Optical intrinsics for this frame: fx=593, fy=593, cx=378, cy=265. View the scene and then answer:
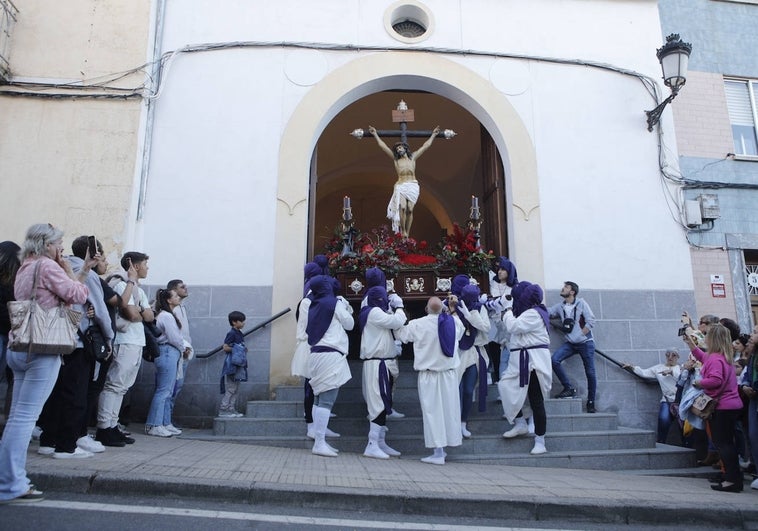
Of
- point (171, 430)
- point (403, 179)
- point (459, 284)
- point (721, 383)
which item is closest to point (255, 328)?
point (171, 430)

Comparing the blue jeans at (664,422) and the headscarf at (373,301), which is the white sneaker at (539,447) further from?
Result: the blue jeans at (664,422)

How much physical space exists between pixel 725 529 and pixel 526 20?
8233 millimetres

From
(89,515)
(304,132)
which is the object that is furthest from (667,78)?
(89,515)

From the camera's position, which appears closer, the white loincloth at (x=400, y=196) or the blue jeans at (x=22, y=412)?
the blue jeans at (x=22, y=412)

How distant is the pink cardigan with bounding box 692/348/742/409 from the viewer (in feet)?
19.2

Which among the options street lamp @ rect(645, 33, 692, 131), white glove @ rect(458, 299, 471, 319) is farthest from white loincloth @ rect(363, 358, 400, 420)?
street lamp @ rect(645, 33, 692, 131)

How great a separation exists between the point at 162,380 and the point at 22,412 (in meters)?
2.86

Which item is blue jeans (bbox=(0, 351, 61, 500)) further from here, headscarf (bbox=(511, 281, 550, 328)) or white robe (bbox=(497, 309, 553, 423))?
headscarf (bbox=(511, 281, 550, 328))

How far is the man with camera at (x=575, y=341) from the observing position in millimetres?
8117

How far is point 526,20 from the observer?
10.1 metres

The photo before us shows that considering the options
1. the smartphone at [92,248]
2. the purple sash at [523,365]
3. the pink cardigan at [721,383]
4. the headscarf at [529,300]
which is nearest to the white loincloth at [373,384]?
the purple sash at [523,365]

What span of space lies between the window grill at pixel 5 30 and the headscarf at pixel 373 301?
6544 mm

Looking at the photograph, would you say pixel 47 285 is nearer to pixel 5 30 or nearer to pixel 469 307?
pixel 469 307

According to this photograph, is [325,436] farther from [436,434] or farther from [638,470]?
[638,470]
